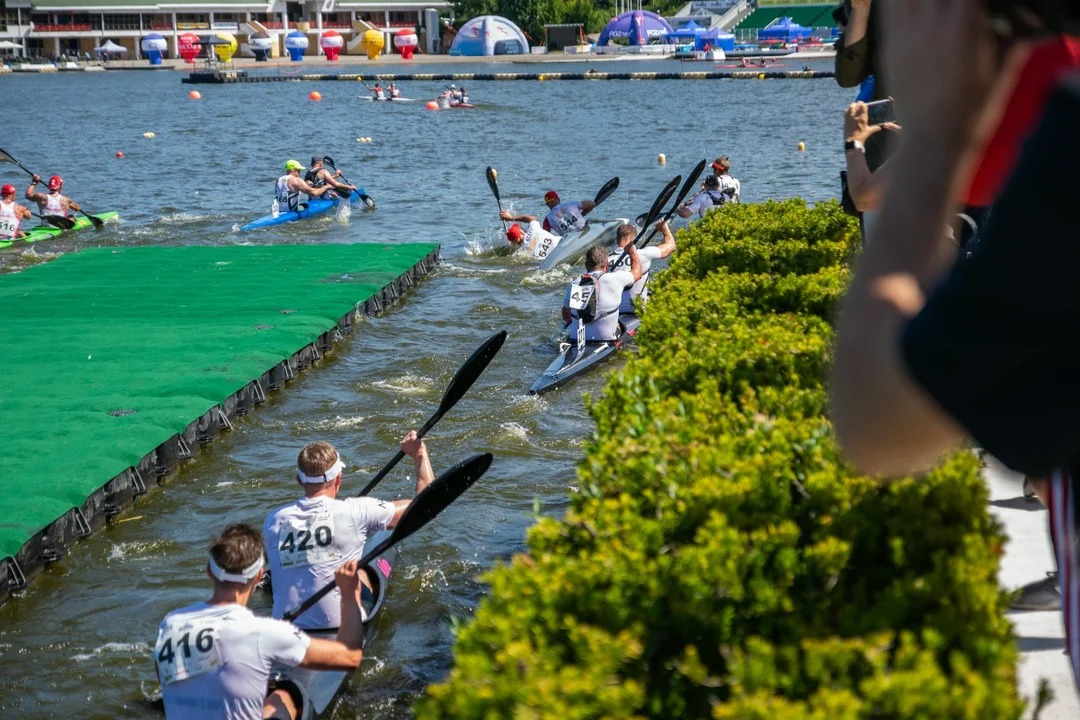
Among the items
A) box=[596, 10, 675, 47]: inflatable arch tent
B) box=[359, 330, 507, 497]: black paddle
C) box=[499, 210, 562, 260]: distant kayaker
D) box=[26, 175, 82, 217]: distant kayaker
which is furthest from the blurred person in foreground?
box=[596, 10, 675, 47]: inflatable arch tent

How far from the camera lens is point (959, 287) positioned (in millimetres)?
1246

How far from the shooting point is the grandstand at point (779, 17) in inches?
4683

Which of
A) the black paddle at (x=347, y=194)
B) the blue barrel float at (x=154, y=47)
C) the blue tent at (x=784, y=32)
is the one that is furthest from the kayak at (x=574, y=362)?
the blue barrel float at (x=154, y=47)

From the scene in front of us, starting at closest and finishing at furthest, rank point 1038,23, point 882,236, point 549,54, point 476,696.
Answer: point 1038,23 → point 882,236 → point 476,696 → point 549,54

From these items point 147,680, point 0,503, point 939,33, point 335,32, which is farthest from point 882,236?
point 335,32

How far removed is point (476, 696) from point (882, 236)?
163 centimetres

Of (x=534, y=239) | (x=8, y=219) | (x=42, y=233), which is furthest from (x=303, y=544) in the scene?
(x=42, y=233)

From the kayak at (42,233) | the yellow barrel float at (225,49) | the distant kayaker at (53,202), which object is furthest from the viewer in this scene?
the yellow barrel float at (225,49)

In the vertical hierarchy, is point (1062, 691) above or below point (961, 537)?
below

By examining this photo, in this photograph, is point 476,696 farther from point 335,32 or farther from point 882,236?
point 335,32

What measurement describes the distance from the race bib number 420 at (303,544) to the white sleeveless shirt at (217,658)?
1304 millimetres

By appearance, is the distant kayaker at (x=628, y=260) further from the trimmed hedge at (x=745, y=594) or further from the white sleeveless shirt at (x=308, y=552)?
the trimmed hedge at (x=745, y=594)

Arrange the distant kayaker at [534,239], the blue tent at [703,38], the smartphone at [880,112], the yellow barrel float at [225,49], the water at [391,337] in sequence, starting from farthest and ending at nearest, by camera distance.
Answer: the blue tent at [703,38], the yellow barrel float at [225,49], the distant kayaker at [534,239], the water at [391,337], the smartphone at [880,112]

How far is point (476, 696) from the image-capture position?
8.71ft
